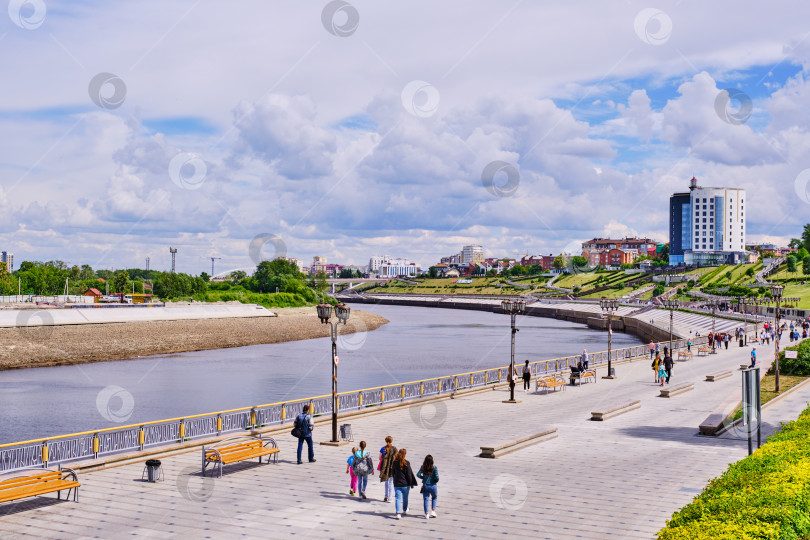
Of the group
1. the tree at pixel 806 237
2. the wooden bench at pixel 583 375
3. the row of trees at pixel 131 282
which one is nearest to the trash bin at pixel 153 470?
the wooden bench at pixel 583 375

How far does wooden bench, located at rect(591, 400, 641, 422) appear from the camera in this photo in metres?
23.0

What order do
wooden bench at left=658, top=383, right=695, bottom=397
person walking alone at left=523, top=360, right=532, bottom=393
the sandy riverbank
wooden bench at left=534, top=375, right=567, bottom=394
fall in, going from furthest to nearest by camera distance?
the sandy riverbank
person walking alone at left=523, top=360, right=532, bottom=393
wooden bench at left=534, top=375, right=567, bottom=394
wooden bench at left=658, top=383, right=695, bottom=397

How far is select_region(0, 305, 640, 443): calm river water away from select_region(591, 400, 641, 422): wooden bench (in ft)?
64.1

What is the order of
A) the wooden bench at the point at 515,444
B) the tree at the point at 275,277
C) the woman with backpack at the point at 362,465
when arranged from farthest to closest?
1. the tree at the point at 275,277
2. the wooden bench at the point at 515,444
3. the woman with backpack at the point at 362,465

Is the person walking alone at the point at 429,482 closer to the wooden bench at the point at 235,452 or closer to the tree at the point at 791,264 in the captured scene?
the wooden bench at the point at 235,452

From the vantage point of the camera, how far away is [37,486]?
13.1 m

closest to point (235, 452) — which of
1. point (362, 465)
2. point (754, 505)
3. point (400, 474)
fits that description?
point (362, 465)

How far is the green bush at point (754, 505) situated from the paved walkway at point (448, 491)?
2323mm

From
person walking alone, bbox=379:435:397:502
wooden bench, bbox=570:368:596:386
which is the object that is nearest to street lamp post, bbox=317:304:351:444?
person walking alone, bbox=379:435:397:502

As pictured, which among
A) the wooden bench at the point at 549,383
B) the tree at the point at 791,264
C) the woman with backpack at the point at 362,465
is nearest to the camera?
the woman with backpack at the point at 362,465

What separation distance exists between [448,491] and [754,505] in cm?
700

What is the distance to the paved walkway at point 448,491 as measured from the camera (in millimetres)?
12055

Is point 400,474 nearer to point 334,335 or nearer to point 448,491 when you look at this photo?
point 448,491

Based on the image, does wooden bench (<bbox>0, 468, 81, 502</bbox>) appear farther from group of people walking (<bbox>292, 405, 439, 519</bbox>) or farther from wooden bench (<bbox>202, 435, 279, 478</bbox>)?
group of people walking (<bbox>292, 405, 439, 519</bbox>)
